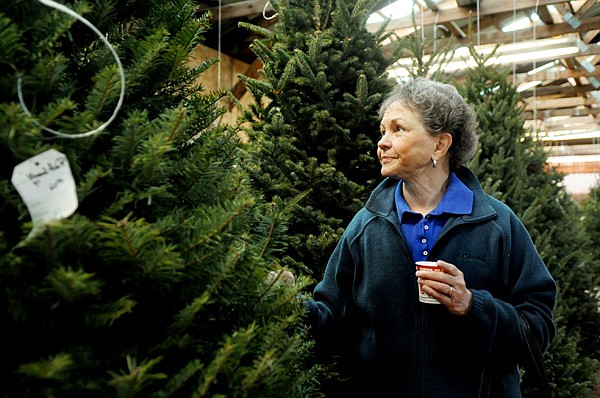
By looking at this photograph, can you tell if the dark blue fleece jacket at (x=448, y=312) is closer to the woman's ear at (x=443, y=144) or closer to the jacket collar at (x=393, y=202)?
the jacket collar at (x=393, y=202)

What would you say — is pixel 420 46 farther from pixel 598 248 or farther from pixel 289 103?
pixel 598 248

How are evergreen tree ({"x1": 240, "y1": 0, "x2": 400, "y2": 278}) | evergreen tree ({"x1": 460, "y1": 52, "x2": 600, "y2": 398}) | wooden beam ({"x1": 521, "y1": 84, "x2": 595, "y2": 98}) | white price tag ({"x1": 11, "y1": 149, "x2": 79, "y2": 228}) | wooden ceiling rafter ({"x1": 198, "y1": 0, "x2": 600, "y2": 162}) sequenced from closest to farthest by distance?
white price tag ({"x1": 11, "y1": 149, "x2": 79, "y2": 228}) < evergreen tree ({"x1": 240, "y1": 0, "x2": 400, "y2": 278}) < evergreen tree ({"x1": 460, "y1": 52, "x2": 600, "y2": 398}) < wooden ceiling rafter ({"x1": 198, "y1": 0, "x2": 600, "y2": 162}) < wooden beam ({"x1": 521, "y1": 84, "x2": 595, "y2": 98})

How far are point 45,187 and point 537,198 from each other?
3.43 m

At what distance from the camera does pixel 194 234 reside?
3.33 feet

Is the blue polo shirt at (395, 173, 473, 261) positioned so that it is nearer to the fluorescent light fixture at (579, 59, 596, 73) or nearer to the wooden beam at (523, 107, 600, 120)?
the fluorescent light fixture at (579, 59, 596, 73)

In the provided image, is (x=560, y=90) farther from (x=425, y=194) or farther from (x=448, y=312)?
(x=448, y=312)

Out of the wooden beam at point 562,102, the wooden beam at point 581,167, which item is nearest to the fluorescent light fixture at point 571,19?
the wooden beam at point 562,102

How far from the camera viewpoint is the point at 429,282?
1.71 metres

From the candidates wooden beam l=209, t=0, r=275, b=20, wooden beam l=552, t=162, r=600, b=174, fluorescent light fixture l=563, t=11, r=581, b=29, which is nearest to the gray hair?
wooden beam l=209, t=0, r=275, b=20

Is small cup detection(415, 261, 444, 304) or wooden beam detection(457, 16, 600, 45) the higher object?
wooden beam detection(457, 16, 600, 45)

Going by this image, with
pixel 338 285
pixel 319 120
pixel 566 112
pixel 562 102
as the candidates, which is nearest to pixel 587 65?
pixel 562 102

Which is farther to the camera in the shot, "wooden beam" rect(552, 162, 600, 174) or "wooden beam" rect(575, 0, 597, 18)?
"wooden beam" rect(552, 162, 600, 174)

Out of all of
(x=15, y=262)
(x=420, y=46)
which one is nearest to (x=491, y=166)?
(x=420, y=46)

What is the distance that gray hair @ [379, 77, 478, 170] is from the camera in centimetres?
206
